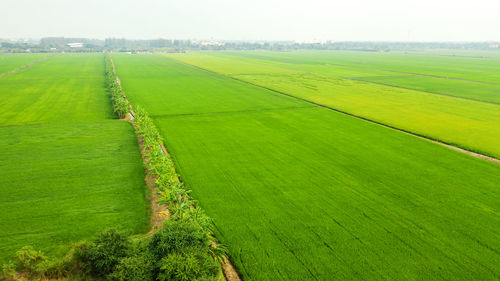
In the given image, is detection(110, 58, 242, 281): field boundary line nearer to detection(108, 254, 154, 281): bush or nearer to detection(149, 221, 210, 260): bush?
detection(149, 221, 210, 260): bush

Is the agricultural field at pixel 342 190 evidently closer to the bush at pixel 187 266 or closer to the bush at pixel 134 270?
the bush at pixel 187 266

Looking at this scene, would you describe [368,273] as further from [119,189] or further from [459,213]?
[119,189]

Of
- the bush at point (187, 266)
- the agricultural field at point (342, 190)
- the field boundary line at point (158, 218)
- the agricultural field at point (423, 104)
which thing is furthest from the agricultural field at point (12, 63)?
the bush at point (187, 266)

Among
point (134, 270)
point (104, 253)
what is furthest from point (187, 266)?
point (104, 253)

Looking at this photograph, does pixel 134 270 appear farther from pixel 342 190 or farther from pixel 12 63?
pixel 12 63

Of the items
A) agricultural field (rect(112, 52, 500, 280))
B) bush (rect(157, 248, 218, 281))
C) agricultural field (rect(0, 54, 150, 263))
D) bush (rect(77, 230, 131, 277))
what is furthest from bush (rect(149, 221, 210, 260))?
agricultural field (rect(0, 54, 150, 263))
